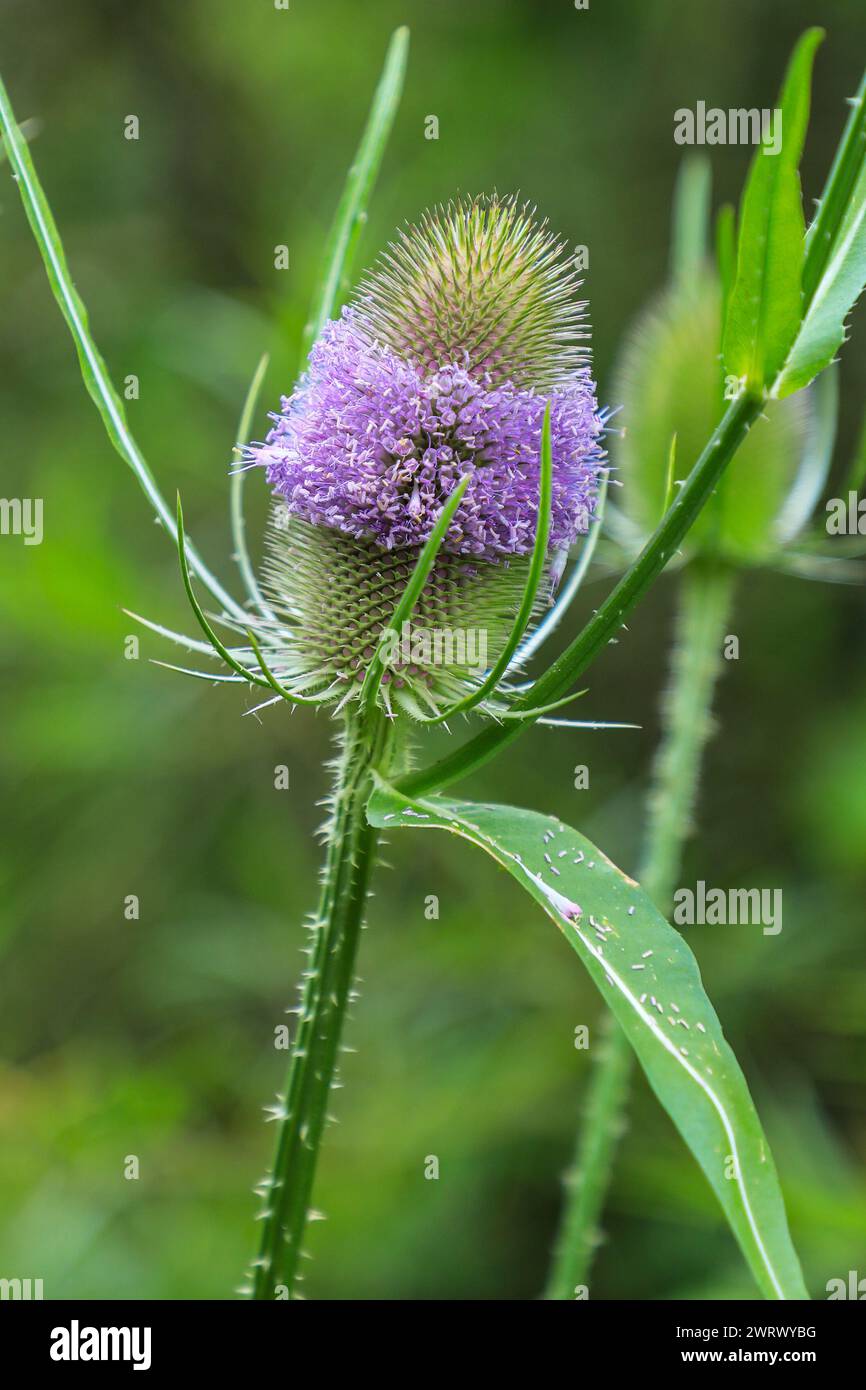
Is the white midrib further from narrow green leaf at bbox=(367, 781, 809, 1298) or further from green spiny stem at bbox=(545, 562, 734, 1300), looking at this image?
green spiny stem at bbox=(545, 562, 734, 1300)

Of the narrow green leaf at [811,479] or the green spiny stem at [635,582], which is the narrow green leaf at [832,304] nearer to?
the green spiny stem at [635,582]

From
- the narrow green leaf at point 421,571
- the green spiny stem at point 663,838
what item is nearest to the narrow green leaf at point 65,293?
the narrow green leaf at point 421,571

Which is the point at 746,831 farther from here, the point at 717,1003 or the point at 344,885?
the point at 344,885

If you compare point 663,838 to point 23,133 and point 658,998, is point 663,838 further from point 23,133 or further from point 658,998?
point 23,133

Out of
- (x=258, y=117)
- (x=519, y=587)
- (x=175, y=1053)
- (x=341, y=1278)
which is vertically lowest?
(x=341, y=1278)

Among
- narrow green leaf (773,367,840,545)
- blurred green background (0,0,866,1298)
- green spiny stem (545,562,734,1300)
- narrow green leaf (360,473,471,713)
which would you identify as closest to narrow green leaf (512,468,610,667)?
narrow green leaf (360,473,471,713)
